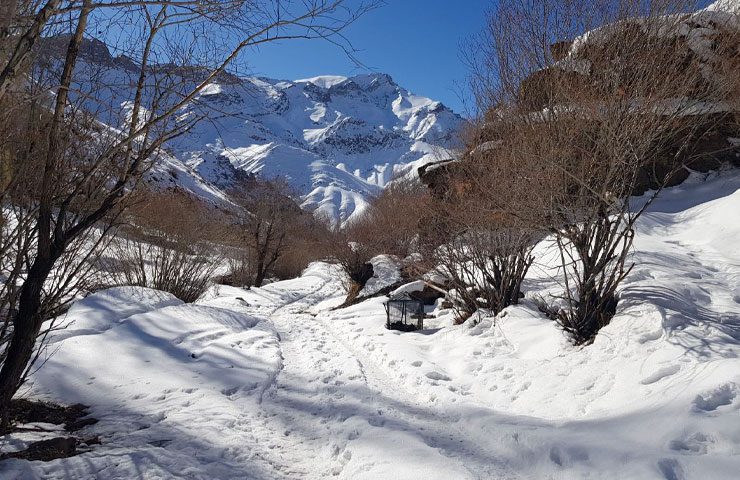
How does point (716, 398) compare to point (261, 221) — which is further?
point (261, 221)

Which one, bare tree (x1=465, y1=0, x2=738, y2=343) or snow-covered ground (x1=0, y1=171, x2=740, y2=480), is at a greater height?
bare tree (x1=465, y1=0, x2=738, y2=343)

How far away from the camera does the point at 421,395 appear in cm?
456

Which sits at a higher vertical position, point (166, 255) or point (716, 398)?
point (166, 255)

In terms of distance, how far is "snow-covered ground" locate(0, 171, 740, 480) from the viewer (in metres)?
2.82

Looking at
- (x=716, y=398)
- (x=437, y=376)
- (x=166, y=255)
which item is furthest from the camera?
(x=166, y=255)

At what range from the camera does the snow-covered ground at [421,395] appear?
2820mm

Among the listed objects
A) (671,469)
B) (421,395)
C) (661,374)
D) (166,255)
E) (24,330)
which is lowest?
(421,395)

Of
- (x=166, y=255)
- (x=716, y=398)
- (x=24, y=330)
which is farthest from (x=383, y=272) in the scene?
(x=24, y=330)

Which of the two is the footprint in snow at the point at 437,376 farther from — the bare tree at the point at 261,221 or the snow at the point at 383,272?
the bare tree at the point at 261,221

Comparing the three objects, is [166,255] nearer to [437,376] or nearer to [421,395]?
[437,376]

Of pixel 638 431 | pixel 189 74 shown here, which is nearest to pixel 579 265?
pixel 638 431

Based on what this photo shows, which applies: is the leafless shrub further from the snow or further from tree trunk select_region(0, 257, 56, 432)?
tree trunk select_region(0, 257, 56, 432)

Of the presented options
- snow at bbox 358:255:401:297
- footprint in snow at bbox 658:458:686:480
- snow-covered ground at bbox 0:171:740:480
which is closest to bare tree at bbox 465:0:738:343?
snow-covered ground at bbox 0:171:740:480

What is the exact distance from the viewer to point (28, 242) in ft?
9.21
